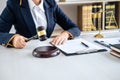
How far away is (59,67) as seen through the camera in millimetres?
1094

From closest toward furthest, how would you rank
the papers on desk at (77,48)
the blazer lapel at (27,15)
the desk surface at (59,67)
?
the desk surface at (59,67) → the papers on desk at (77,48) → the blazer lapel at (27,15)

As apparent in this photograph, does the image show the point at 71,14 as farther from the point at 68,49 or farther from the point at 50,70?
the point at 50,70

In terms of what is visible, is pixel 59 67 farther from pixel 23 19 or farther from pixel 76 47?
pixel 23 19

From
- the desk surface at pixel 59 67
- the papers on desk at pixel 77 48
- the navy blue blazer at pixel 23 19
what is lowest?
the desk surface at pixel 59 67

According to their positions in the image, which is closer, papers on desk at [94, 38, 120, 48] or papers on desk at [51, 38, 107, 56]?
papers on desk at [51, 38, 107, 56]

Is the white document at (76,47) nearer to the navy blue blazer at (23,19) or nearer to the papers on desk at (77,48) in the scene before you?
the papers on desk at (77,48)

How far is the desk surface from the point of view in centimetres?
98

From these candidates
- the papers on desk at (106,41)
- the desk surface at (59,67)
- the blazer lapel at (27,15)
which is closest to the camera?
the desk surface at (59,67)

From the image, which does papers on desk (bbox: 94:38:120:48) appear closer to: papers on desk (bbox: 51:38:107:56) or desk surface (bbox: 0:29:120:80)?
papers on desk (bbox: 51:38:107:56)

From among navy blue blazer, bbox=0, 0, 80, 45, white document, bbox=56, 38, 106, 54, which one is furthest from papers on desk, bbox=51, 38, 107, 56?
navy blue blazer, bbox=0, 0, 80, 45

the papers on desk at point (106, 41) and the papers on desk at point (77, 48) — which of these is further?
the papers on desk at point (106, 41)

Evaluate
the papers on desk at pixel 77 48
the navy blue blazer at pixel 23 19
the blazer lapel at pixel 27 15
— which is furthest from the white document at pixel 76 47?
the blazer lapel at pixel 27 15

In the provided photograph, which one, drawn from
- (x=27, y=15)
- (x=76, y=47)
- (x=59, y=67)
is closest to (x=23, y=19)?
(x=27, y=15)

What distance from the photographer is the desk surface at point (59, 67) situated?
3.21 feet
